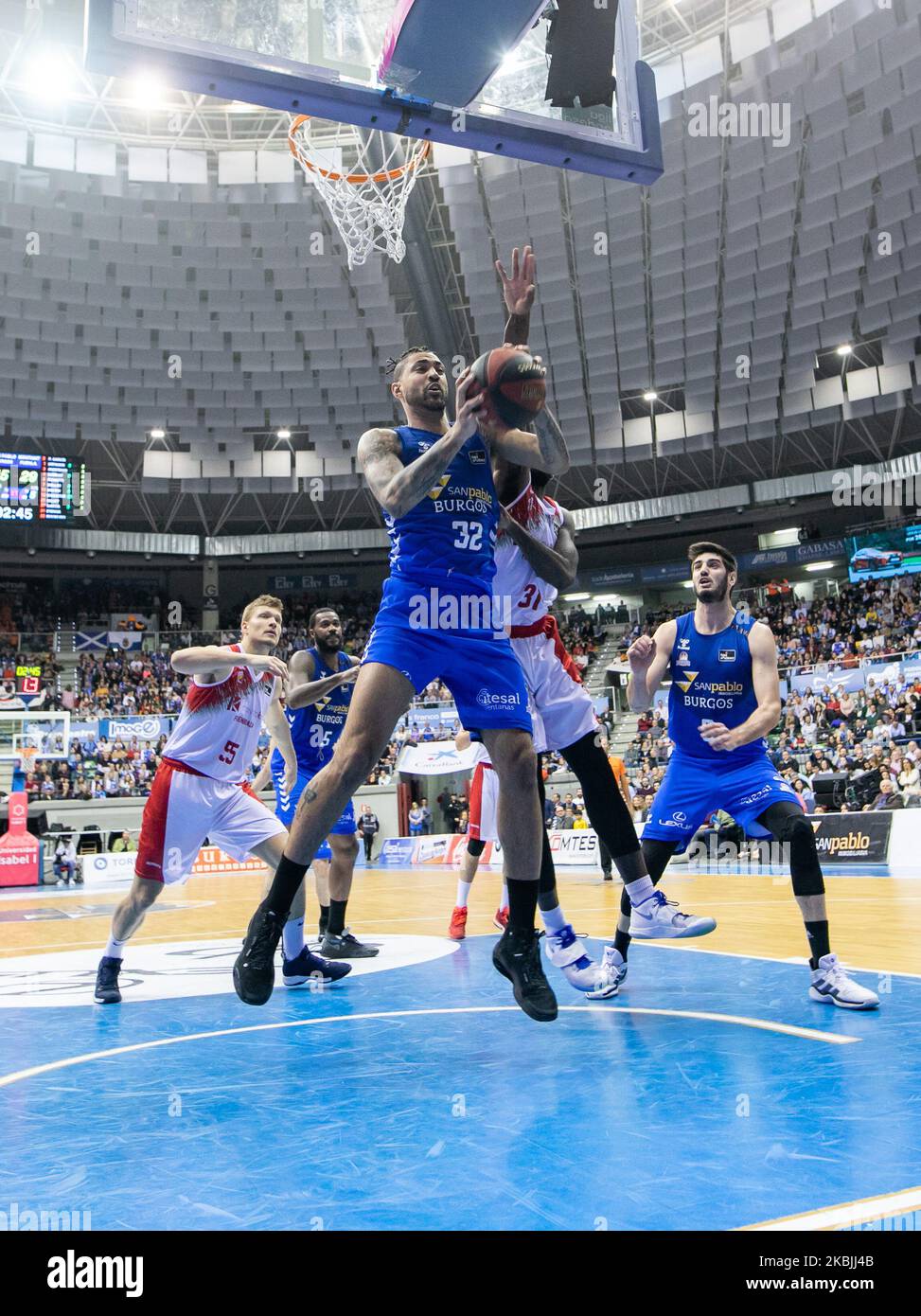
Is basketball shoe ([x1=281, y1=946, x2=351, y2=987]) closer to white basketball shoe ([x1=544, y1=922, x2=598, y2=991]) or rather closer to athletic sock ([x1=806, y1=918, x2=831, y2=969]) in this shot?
white basketball shoe ([x1=544, y1=922, x2=598, y2=991])

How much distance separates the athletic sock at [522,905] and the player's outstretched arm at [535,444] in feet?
5.44

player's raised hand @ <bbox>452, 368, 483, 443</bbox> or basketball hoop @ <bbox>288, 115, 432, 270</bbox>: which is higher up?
basketball hoop @ <bbox>288, 115, 432, 270</bbox>

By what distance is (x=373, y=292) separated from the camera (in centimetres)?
2667

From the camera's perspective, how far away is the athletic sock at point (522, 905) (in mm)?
3674

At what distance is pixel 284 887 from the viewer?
3.50 metres

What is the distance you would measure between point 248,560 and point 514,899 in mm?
35993

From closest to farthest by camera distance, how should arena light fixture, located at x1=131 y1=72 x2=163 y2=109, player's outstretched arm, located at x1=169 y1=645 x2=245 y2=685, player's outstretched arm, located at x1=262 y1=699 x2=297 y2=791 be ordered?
player's outstretched arm, located at x1=169 y1=645 x2=245 y2=685
player's outstretched arm, located at x1=262 y1=699 x2=297 y2=791
arena light fixture, located at x1=131 y1=72 x2=163 y2=109

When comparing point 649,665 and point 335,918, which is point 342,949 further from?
point 649,665

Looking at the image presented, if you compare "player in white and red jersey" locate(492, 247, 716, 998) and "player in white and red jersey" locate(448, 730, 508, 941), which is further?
"player in white and red jersey" locate(448, 730, 508, 941)

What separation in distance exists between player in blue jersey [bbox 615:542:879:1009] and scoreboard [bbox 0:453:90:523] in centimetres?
2786

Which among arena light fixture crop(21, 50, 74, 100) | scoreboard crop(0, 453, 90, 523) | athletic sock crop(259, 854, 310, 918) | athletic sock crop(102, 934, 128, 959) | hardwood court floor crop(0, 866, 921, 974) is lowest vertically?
hardwood court floor crop(0, 866, 921, 974)

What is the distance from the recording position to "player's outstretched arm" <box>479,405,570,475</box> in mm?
3928

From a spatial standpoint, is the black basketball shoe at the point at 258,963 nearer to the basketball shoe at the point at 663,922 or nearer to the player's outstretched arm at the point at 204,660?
the basketball shoe at the point at 663,922

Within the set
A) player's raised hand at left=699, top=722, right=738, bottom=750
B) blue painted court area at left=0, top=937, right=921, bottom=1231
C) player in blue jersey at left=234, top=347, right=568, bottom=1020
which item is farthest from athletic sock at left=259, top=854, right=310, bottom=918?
player's raised hand at left=699, top=722, right=738, bottom=750
